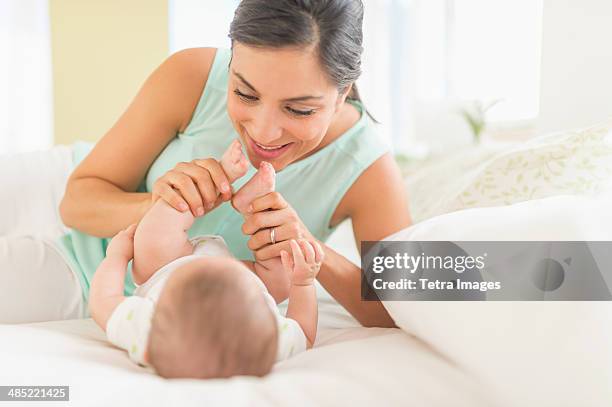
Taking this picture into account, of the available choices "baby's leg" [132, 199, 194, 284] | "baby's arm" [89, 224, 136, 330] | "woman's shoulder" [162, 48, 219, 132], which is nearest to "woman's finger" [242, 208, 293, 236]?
"baby's leg" [132, 199, 194, 284]

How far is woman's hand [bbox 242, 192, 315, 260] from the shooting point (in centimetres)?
113

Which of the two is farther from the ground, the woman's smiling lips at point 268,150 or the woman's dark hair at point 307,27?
the woman's dark hair at point 307,27

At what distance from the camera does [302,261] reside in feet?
3.49

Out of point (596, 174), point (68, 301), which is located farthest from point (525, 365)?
point (68, 301)

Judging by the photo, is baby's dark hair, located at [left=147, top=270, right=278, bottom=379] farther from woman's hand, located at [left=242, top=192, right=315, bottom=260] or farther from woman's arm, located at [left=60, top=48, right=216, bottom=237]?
woman's arm, located at [left=60, top=48, right=216, bottom=237]

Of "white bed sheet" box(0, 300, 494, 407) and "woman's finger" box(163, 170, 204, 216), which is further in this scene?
"woman's finger" box(163, 170, 204, 216)

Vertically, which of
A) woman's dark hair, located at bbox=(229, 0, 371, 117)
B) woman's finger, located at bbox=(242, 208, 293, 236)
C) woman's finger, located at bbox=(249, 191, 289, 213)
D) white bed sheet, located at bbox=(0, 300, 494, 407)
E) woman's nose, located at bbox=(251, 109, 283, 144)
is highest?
woman's dark hair, located at bbox=(229, 0, 371, 117)

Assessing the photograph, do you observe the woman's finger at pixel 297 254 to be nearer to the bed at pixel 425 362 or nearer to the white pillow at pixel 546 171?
the bed at pixel 425 362

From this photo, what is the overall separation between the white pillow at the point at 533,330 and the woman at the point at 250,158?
11.3 inches

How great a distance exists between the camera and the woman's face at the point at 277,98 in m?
1.09

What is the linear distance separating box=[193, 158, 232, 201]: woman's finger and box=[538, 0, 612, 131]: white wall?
1.15m

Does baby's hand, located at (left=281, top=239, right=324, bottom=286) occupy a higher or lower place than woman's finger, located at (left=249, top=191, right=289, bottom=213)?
lower

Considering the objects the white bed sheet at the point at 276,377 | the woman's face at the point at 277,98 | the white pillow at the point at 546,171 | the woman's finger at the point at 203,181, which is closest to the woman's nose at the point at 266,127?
the woman's face at the point at 277,98

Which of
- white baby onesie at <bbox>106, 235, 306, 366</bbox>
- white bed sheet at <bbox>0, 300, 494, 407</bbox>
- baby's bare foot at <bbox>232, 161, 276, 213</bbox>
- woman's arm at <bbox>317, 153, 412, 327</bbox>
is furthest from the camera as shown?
woman's arm at <bbox>317, 153, 412, 327</bbox>
